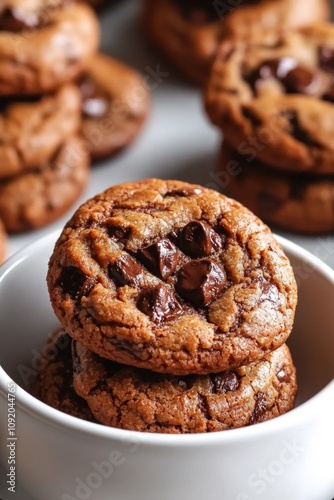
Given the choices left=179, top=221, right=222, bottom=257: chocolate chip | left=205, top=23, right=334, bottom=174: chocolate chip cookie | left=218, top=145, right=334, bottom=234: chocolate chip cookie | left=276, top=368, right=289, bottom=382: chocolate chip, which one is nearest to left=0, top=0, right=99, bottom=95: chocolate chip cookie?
left=205, top=23, right=334, bottom=174: chocolate chip cookie

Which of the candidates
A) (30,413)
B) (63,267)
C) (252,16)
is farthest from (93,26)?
(30,413)

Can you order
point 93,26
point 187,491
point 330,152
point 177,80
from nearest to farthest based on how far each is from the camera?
point 187,491 < point 330,152 < point 93,26 < point 177,80

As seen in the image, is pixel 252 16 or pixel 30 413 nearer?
pixel 30 413

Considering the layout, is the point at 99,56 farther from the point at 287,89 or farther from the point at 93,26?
the point at 287,89

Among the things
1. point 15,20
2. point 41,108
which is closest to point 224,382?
point 41,108

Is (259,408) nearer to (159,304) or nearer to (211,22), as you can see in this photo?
(159,304)

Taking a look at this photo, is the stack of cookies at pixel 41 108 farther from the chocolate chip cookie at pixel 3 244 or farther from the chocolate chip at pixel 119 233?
the chocolate chip at pixel 119 233

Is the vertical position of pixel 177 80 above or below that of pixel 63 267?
below

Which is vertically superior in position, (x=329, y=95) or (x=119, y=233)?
(x=119, y=233)

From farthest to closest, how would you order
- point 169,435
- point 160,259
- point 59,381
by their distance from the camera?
point 59,381 < point 160,259 < point 169,435
